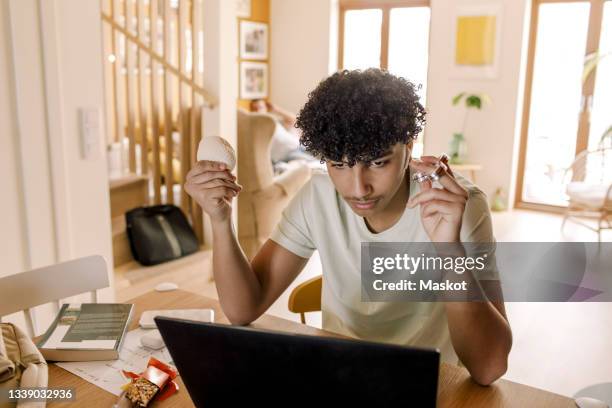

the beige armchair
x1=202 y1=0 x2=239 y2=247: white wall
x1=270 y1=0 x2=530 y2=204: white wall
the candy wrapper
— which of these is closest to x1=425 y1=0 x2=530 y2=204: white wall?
x1=270 y1=0 x2=530 y2=204: white wall

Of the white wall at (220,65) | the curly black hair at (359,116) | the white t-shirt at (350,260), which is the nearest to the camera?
the curly black hair at (359,116)

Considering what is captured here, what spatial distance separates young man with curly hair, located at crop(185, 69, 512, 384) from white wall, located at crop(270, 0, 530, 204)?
386 cm

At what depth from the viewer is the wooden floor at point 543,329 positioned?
2367 millimetres

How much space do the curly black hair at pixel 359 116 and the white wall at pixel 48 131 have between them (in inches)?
51.6

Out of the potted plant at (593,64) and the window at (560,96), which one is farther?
the window at (560,96)

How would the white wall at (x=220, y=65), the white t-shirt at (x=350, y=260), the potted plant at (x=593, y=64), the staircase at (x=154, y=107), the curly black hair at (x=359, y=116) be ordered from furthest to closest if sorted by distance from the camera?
1. the potted plant at (x=593, y=64)
2. the staircase at (x=154, y=107)
3. the white wall at (x=220, y=65)
4. the white t-shirt at (x=350, y=260)
5. the curly black hair at (x=359, y=116)

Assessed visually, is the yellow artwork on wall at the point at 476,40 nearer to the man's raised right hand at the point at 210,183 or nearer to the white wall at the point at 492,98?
the white wall at the point at 492,98

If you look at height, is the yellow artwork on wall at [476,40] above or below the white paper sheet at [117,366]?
above

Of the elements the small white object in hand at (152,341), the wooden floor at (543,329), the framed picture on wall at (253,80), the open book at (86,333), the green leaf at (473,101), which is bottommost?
the wooden floor at (543,329)

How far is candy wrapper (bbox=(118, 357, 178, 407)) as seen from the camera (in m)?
0.95

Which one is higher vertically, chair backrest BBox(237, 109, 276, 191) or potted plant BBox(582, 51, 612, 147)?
potted plant BBox(582, 51, 612, 147)

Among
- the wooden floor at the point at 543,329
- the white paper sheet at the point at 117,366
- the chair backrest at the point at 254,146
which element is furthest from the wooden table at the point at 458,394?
the chair backrest at the point at 254,146

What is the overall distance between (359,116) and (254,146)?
8.16 feet

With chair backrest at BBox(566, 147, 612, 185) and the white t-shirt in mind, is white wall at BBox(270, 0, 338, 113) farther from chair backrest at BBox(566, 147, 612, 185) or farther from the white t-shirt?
the white t-shirt
